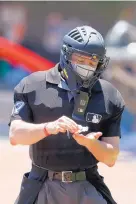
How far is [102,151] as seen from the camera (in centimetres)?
254

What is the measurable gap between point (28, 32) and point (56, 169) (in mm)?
9290

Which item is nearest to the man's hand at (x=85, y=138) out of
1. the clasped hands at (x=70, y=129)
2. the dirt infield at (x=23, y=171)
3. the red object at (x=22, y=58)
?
the clasped hands at (x=70, y=129)

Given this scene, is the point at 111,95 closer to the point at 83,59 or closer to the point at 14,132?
the point at 83,59

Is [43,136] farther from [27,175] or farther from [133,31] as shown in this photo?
[133,31]

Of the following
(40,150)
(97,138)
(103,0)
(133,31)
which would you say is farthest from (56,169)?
(103,0)

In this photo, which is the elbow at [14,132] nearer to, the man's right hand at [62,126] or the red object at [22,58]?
the man's right hand at [62,126]

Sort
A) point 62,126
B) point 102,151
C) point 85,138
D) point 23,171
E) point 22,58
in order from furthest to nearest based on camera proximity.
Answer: point 22,58
point 23,171
point 102,151
point 85,138
point 62,126

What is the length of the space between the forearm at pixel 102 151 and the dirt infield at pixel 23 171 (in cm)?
234

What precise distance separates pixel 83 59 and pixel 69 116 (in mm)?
283

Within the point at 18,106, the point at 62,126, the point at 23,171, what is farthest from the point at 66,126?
the point at 23,171

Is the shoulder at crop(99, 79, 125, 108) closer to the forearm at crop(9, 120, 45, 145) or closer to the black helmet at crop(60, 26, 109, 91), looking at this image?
the black helmet at crop(60, 26, 109, 91)

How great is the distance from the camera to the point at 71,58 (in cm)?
261

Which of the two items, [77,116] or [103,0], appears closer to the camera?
[77,116]

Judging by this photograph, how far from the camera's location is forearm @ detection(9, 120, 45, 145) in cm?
242
